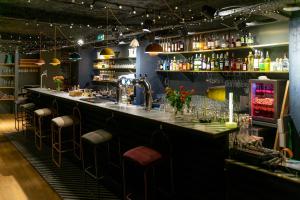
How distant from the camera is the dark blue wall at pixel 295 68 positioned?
14.5 feet

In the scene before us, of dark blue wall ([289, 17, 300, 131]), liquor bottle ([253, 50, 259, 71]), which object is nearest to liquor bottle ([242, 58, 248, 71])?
liquor bottle ([253, 50, 259, 71])

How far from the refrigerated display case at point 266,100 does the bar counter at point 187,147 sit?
6.81ft

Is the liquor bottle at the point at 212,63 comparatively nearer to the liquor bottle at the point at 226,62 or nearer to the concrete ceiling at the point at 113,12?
the liquor bottle at the point at 226,62

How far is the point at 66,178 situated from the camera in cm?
446

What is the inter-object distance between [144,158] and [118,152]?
141cm

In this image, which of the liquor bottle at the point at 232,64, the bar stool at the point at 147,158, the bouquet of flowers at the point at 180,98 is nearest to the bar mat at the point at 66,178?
the bar stool at the point at 147,158

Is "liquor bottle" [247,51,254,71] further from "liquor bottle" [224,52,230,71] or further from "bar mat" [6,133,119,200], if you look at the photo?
"bar mat" [6,133,119,200]

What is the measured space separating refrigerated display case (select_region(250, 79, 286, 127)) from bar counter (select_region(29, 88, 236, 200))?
2.08 m

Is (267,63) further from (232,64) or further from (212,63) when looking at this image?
(212,63)

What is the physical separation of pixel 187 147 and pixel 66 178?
223 cm

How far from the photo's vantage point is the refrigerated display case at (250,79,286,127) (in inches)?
186

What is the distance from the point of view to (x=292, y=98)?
15.0ft

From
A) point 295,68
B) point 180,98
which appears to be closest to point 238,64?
point 295,68

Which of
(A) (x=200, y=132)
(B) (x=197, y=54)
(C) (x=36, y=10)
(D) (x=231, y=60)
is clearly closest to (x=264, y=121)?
(D) (x=231, y=60)
